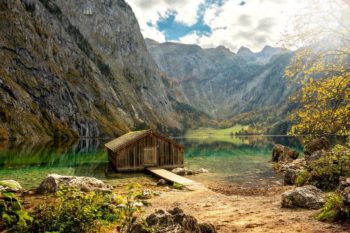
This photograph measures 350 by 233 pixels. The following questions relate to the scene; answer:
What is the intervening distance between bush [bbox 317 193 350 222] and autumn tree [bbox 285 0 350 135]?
9.98ft

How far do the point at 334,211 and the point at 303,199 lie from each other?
4.00 m

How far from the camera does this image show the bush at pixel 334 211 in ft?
44.8

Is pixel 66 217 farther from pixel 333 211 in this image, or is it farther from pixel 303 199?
pixel 303 199

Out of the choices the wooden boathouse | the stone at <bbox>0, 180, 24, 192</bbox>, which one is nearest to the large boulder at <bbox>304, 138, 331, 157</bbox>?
the wooden boathouse

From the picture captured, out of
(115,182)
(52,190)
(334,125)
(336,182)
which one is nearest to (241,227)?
(334,125)

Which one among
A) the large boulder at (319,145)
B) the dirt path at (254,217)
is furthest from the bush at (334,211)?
the large boulder at (319,145)

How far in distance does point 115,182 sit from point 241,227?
26371 millimetres

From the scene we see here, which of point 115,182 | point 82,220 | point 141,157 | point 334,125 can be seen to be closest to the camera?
point 82,220

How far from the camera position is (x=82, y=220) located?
10.3m

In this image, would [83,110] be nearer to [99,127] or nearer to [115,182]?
[99,127]

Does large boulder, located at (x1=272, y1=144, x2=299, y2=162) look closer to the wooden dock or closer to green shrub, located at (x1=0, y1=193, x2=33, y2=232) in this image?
the wooden dock

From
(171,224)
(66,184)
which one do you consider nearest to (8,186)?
(171,224)

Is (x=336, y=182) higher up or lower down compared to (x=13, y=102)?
lower down

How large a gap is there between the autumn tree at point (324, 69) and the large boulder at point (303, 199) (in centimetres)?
356
